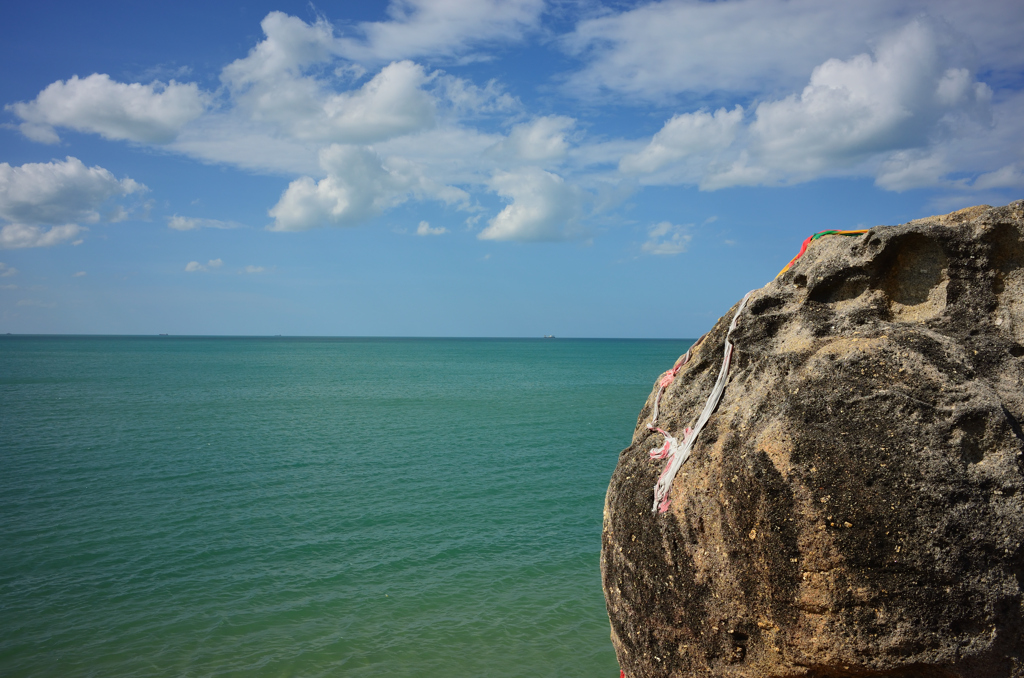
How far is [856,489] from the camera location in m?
2.95

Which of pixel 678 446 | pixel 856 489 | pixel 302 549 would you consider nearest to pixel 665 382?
pixel 678 446

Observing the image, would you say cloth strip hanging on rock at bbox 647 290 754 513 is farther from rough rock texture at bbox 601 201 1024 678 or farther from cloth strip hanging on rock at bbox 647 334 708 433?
cloth strip hanging on rock at bbox 647 334 708 433

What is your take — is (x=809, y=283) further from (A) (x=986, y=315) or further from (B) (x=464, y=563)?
(B) (x=464, y=563)

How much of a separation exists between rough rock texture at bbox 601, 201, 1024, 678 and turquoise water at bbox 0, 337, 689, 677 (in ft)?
15.1

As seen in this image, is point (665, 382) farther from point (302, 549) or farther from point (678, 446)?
point (302, 549)

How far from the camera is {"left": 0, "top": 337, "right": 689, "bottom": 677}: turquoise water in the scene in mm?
7809

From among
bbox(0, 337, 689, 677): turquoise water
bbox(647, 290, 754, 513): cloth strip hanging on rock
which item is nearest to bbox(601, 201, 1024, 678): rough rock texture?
bbox(647, 290, 754, 513): cloth strip hanging on rock

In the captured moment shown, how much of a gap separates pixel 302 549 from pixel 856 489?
10.2m

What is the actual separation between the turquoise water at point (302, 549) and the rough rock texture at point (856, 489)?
4.62 meters

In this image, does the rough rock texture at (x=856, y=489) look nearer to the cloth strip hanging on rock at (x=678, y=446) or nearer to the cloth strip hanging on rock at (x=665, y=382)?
the cloth strip hanging on rock at (x=678, y=446)

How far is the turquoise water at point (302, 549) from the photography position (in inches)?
307

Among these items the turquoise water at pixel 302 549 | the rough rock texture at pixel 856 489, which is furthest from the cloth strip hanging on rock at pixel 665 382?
the turquoise water at pixel 302 549

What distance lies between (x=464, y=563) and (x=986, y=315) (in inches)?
341

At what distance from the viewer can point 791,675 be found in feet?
10.4
